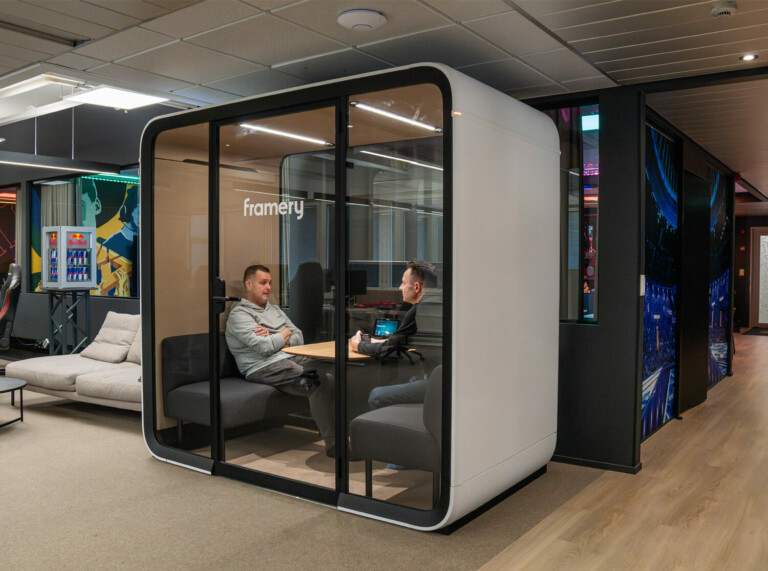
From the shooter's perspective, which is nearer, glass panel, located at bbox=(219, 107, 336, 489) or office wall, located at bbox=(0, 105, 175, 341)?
glass panel, located at bbox=(219, 107, 336, 489)

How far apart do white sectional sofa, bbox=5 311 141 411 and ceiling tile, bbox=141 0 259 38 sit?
3.02m

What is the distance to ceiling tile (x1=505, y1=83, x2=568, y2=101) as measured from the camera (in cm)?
429

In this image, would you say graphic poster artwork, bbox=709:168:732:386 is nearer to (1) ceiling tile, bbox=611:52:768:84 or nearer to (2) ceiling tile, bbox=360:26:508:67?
(1) ceiling tile, bbox=611:52:768:84

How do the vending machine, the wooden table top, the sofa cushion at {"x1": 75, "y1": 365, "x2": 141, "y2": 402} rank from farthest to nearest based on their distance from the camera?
the vending machine
the sofa cushion at {"x1": 75, "y1": 365, "x2": 141, "y2": 402}
the wooden table top

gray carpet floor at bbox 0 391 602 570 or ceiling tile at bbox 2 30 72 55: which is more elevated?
ceiling tile at bbox 2 30 72 55

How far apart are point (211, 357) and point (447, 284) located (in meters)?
1.76

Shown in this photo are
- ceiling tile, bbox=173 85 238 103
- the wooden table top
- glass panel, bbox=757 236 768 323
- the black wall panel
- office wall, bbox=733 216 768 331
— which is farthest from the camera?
office wall, bbox=733 216 768 331

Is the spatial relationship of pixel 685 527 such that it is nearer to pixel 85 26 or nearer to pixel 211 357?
pixel 211 357

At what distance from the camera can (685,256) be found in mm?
6020

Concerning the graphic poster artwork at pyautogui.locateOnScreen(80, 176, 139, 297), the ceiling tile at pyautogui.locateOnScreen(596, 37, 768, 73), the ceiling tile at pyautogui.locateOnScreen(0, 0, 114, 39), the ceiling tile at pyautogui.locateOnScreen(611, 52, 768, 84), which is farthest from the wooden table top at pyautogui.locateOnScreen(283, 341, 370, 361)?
the graphic poster artwork at pyautogui.locateOnScreen(80, 176, 139, 297)

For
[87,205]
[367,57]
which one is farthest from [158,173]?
[87,205]

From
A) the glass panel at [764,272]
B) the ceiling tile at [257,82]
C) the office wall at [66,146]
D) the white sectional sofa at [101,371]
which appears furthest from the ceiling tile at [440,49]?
the glass panel at [764,272]

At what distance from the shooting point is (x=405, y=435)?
11.2 feet

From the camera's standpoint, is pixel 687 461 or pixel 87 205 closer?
pixel 687 461
